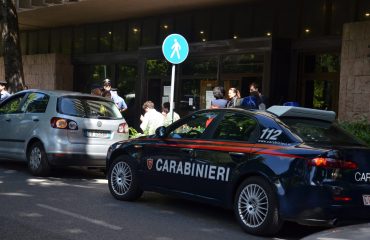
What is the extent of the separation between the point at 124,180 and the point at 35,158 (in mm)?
2955

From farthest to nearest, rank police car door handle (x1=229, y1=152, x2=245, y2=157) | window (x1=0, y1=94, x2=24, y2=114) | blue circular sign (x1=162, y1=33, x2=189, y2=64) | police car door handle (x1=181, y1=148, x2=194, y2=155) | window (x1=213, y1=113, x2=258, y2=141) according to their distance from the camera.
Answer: blue circular sign (x1=162, y1=33, x2=189, y2=64), window (x1=0, y1=94, x2=24, y2=114), police car door handle (x1=181, y1=148, x2=194, y2=155), window (x1=213, y1=113, x2=258, y2=141), police car door handle (x1=229, y1=152, x2=245, y2=157)

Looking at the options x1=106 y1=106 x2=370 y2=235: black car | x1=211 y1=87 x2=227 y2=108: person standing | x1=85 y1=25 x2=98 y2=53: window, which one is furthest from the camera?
x1=85 y1=25 x2=98 y2=53: window

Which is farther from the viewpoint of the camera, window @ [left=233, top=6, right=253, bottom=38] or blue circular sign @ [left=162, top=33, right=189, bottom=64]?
window @ [left=233, top=6, right=253, bottom=38]

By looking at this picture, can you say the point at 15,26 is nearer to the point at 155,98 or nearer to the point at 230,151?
the point at 155,98

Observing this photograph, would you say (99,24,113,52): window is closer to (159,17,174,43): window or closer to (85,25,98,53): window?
(85,25,98,53): window

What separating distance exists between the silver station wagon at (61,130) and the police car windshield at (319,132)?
4.69m

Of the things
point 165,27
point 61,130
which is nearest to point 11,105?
point 61,130

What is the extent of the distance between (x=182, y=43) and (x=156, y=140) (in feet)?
15.4

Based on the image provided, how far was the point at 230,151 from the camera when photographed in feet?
22.4

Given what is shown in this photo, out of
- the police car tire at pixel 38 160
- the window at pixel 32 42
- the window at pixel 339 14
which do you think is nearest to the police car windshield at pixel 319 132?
the police car tire at pixel 38 160

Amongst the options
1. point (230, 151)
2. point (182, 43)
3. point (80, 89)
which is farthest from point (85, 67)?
point (230, 151)

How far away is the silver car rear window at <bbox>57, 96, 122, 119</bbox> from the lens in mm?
10430

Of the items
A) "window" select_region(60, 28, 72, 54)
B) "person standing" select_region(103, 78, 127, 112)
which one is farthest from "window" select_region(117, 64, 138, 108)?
"person standing" select_region(103, 78, 127, 112)

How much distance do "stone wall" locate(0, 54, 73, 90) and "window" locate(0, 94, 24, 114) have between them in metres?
12.5
